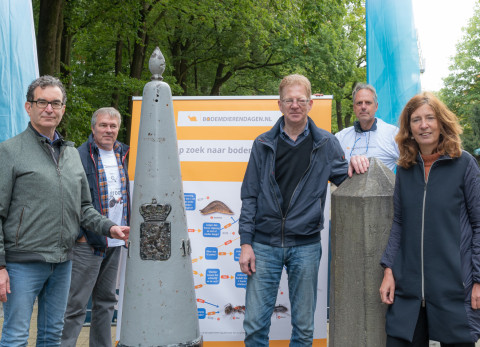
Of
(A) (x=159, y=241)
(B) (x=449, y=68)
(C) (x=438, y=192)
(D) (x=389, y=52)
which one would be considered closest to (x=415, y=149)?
(C) (x=438, y=192)

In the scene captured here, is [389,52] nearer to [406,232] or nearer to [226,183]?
[226,183]

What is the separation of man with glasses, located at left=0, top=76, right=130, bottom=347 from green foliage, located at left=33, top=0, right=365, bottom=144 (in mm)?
7210

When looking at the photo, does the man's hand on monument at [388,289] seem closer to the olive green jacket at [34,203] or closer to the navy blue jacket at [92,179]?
the olive green jacket at [34,203]

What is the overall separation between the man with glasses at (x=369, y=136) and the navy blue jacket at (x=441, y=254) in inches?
71.6

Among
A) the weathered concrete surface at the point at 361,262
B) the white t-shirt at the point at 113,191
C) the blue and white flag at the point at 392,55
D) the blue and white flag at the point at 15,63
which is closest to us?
the weathered concrete surface at the point at 361,262

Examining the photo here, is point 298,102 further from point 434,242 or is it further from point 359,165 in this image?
point 434,242

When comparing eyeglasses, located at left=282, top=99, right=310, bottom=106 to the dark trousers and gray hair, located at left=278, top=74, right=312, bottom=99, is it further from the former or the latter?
the dark trousers

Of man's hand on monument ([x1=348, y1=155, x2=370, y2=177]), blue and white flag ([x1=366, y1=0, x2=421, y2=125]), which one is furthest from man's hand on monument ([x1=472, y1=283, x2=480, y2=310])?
blue and white flag ([x1=366, y1=0, x2=421, y2=125])

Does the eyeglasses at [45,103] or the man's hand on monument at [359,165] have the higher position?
the eyeglasses at [45,103]

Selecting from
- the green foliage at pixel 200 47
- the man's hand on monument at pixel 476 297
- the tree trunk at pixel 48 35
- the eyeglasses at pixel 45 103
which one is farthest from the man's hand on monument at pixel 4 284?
the green foliage at pixel 200 47

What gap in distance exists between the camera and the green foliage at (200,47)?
11867mm

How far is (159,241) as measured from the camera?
326cm

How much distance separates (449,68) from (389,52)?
112ft

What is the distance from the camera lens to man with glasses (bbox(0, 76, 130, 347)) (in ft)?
9.78
